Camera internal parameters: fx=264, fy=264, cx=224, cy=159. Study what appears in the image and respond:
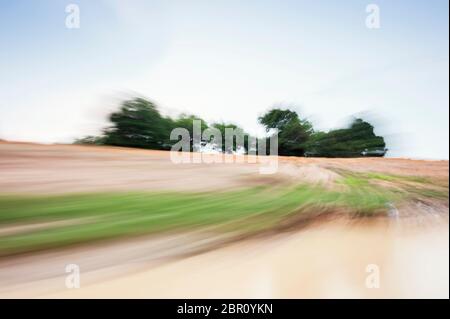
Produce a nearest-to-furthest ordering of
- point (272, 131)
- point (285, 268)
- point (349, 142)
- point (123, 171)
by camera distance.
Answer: point (123, 171)
point (285, 268)
point (272, 131)
point (349, 142)

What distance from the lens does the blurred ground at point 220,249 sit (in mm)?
964

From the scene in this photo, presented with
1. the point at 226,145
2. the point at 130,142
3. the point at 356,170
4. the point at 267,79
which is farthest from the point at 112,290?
the point at 356,170

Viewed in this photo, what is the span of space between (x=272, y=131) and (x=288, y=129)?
4.4 inches

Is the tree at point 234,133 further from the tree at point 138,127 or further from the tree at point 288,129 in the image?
the tree at point 138,127

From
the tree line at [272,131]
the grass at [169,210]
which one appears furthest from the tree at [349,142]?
the grass at [169,210]

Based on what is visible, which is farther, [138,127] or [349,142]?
[349,142]

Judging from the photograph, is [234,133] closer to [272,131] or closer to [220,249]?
[272,131]

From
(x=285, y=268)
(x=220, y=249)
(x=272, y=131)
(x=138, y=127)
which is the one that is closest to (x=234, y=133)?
(x=272, y=131)

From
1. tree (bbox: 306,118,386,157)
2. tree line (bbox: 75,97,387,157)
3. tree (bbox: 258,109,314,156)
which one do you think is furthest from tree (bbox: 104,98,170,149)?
tree (bbox: 306,118,386,157)

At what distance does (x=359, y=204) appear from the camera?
5.21ft

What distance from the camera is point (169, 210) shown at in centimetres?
120

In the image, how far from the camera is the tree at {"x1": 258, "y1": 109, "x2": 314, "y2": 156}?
1438mm

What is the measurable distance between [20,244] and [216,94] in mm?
1003

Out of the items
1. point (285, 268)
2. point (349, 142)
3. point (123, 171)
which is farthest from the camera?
point (349, 142)
